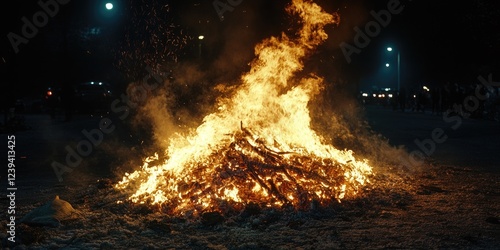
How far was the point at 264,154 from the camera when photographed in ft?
23.7

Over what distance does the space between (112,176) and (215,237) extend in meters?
4.42

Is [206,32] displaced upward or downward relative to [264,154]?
upward

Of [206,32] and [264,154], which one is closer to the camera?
[264,154]

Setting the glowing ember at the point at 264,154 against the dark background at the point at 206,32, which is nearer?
the glowing ember at the point at 264,154

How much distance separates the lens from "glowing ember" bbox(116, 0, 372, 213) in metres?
6.71

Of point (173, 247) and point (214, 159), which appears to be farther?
point (214, 159)

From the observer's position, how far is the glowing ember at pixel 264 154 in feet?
22.0

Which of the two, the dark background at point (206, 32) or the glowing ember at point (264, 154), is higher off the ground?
the dark background at point (206, 32)

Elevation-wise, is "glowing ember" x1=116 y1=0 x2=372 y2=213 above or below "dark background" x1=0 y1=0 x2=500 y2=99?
below

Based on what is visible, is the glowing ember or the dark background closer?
the glowing ember

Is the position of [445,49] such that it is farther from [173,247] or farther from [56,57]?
[173,247]

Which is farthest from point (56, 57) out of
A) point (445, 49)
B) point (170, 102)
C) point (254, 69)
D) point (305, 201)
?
point (305, 201)

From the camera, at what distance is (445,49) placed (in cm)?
3434

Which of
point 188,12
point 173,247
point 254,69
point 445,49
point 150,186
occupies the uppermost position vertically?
point 445,49
